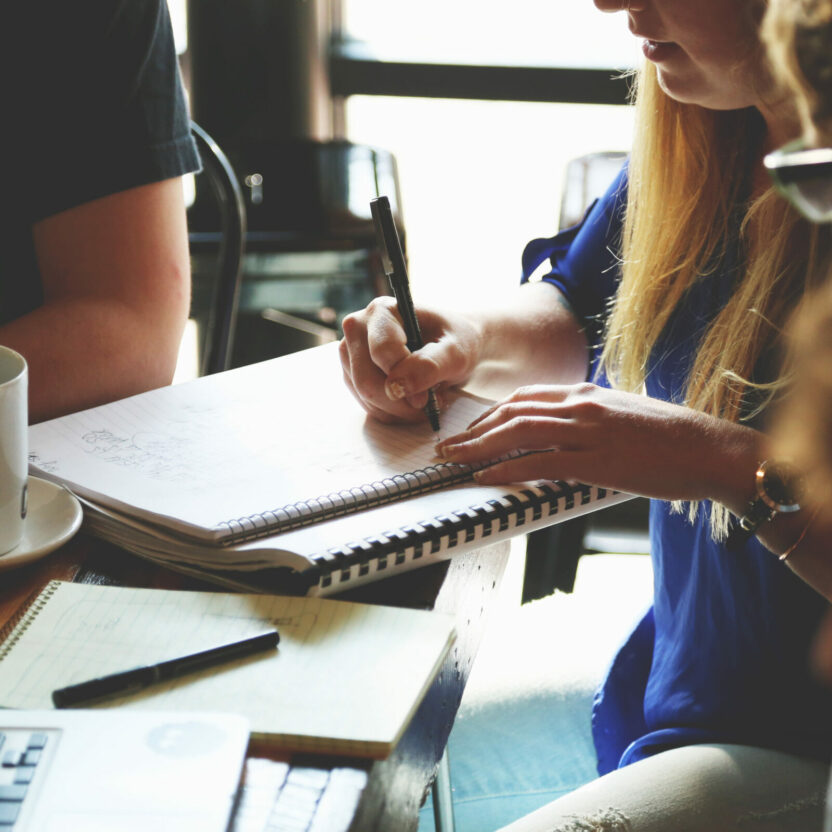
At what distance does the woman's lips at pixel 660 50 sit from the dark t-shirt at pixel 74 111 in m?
0.47

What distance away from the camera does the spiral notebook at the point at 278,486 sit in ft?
1.88

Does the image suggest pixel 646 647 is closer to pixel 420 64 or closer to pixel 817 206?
pixel 817 206

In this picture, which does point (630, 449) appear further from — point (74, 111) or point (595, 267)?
point (74, 111)

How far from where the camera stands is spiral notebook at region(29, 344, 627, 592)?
22.5 inches

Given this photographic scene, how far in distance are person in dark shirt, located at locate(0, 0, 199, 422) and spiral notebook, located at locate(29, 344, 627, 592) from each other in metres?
0.19

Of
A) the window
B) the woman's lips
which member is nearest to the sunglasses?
the woman's lips

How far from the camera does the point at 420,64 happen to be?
10.2 feet

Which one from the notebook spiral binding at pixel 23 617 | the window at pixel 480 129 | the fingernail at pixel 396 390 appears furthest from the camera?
the window at pixel 480 129

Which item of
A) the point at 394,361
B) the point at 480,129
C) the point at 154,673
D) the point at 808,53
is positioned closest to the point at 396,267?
the point at 394,361

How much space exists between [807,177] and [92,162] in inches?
32.0

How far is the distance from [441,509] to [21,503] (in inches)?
10.1

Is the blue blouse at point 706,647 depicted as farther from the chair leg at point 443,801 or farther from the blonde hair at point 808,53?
the blonde hair at point 808,53

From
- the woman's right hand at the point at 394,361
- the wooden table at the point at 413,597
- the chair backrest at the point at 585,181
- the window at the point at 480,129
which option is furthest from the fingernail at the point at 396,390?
the window at the point at 480,129

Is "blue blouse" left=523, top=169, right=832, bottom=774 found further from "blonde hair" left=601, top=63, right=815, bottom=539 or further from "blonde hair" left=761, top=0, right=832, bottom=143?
"blonde hair" left=761, top=0, right=832, bottom=143
